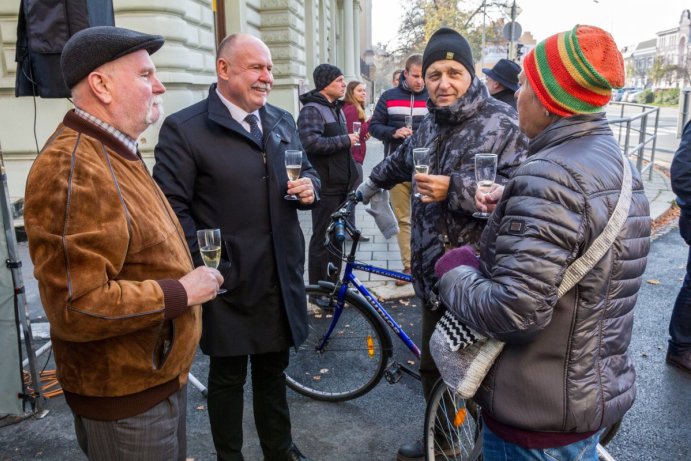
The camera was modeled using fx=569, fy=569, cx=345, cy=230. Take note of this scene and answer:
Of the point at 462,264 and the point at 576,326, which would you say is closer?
the point at 576,326

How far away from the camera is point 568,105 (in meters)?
1.69

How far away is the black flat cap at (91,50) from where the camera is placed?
5.69 ft

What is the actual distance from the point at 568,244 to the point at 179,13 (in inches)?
268

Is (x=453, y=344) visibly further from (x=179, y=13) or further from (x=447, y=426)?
(x=179, y=13)

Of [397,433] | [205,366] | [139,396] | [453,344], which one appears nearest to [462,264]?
[453,344]

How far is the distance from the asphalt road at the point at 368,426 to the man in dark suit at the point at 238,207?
68 cm

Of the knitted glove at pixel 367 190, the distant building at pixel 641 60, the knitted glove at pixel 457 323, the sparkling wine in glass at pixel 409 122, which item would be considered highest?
the distant building at pixel 641 60

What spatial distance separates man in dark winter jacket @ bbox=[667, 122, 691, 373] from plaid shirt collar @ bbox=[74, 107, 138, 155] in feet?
11.7

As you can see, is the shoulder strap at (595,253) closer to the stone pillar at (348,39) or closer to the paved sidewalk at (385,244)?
the paved sidewalk at (385,244)

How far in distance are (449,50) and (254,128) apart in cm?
101

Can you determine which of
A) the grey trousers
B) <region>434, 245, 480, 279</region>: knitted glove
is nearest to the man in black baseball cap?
<region>434, 245, 480, 279</region>: knitted glove

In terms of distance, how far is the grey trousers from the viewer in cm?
189

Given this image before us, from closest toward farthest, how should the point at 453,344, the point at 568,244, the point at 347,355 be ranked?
the point at 568,244 → the point at 453,344 → the point at 347,355

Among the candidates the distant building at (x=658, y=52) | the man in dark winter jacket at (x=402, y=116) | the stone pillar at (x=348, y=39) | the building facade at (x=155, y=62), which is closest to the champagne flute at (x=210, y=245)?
the man in dark winter jacket at (x=402, y=116)
